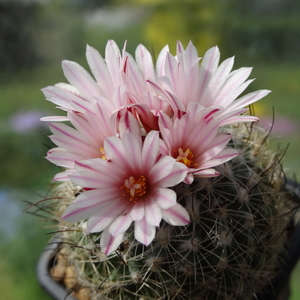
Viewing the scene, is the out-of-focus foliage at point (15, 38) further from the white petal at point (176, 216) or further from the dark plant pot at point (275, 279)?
the white petal at point (176, 216)

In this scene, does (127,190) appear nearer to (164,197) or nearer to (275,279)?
(164,197)

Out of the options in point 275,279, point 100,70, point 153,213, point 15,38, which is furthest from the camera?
point 15,38

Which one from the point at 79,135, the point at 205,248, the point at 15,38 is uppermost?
the point at 15,38

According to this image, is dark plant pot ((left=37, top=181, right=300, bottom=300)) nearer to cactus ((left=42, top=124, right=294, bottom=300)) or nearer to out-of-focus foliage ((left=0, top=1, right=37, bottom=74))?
cactus ((left=42, top=124, right=294, bottom=300))

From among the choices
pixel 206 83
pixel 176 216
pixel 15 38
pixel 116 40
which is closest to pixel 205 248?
pixel 176 216

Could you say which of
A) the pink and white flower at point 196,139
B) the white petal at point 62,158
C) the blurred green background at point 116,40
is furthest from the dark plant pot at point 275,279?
the blurred green background at point 116,40

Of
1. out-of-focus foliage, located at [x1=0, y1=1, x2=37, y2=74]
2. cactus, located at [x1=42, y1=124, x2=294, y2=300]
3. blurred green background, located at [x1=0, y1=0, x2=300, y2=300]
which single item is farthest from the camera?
out-of-focus foliage, located at [x1=0, y1=1, x2=37, y2=74]

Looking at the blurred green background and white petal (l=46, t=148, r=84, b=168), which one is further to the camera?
the blurred green background

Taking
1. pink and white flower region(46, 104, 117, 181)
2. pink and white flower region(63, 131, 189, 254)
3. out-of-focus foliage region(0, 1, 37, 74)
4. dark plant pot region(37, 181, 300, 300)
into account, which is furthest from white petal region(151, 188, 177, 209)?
out-of-focus foliage region(0, 1, 37, 74)
